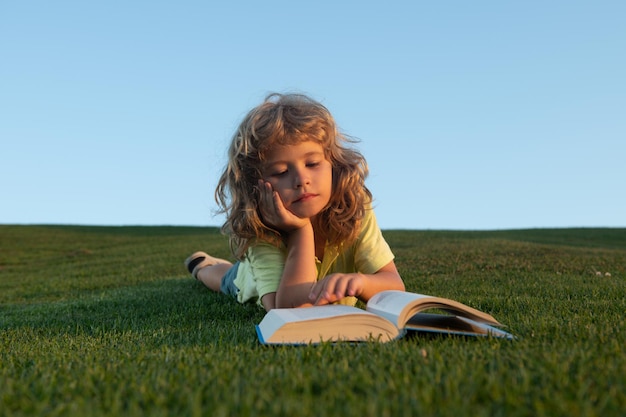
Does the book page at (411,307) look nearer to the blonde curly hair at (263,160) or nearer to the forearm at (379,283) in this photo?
the forearm at (379,283)

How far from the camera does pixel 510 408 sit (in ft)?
4.74

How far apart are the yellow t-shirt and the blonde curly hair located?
0.09 metres

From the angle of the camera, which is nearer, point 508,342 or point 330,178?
A: point 508,342

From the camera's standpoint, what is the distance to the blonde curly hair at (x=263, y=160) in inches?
150

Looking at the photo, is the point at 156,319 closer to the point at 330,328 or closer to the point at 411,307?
the point at 330,328

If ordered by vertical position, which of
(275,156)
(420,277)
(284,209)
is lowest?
(420,277)

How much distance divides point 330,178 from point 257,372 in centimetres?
219

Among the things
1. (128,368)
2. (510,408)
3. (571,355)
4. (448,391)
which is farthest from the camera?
(128,368)

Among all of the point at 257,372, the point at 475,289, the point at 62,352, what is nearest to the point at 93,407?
the point at 257,372

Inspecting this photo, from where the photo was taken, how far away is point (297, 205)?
149 inches

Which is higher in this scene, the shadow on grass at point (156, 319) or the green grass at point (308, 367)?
the green grass at point (308, 367)

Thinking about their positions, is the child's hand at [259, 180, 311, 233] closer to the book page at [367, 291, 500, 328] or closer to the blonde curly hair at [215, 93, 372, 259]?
the blonde curly hair at [215, 93, 372, 259]

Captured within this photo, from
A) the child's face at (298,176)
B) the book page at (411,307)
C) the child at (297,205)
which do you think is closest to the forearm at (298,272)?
the child at (297,205)

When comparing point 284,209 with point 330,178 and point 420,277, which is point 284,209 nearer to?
point 330,178
